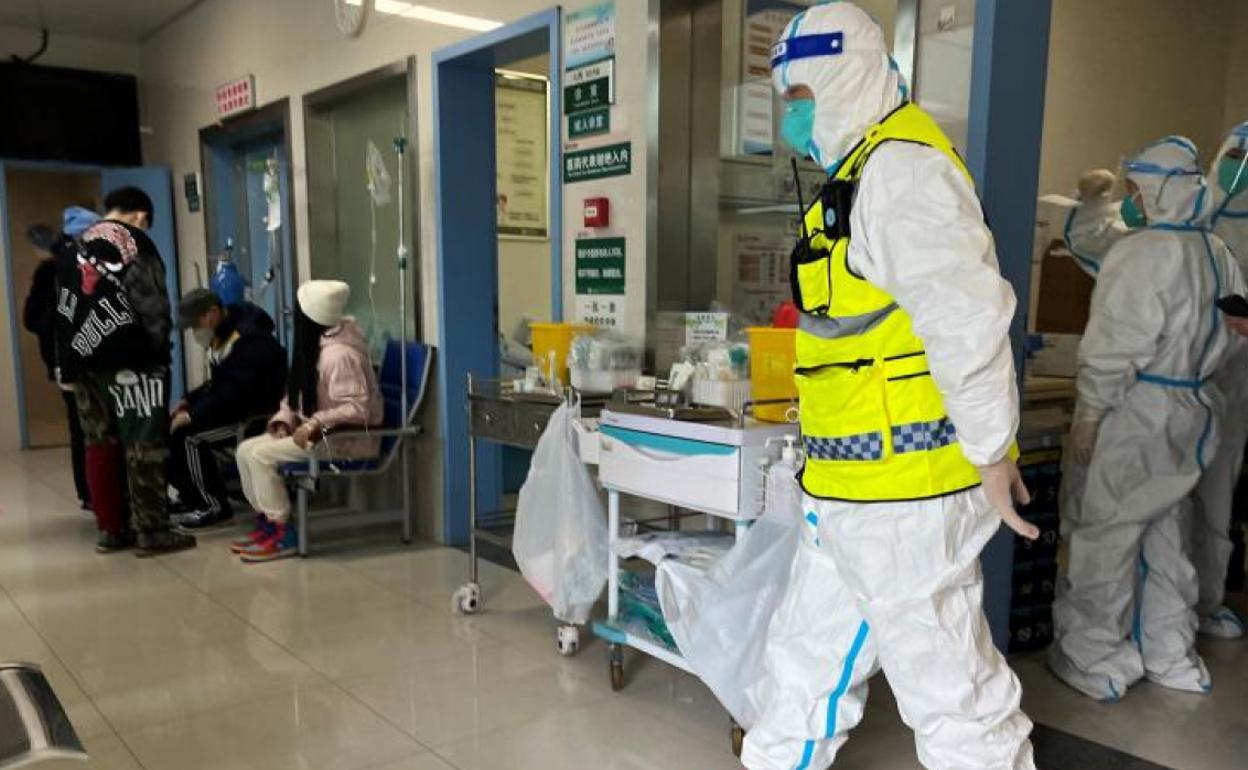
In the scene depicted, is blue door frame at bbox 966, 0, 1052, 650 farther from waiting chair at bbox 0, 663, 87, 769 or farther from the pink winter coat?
the pink winter coat

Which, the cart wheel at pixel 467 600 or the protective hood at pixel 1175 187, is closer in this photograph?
the protective hood at pixel 1175 187

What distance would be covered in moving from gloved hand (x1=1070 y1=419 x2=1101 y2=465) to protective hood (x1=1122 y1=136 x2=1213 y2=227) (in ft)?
1.93

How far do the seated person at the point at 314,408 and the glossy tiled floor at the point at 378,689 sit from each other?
0.34m

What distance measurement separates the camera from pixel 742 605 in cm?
211

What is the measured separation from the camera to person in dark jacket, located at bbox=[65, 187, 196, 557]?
3.72 m

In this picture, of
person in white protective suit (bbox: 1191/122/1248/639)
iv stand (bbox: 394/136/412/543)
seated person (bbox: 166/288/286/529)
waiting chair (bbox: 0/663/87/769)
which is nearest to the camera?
waiting chair (bbox: 0/663/87/769)

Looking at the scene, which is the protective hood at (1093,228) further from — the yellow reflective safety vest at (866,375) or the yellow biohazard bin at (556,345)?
the yellow reflective safety vest at (866,375)

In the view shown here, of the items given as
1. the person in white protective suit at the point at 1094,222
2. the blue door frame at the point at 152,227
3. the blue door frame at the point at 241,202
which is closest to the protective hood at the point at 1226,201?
the person in white protective suit at the point at 1094,222

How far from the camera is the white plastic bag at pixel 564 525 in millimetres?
2639

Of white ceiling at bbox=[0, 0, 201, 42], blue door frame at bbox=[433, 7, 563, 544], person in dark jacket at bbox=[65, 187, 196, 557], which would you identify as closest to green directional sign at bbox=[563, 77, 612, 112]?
blue door frame at bbox=[433, 7, 563, 544]

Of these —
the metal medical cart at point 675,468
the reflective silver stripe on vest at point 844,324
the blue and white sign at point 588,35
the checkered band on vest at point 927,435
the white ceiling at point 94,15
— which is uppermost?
the white ceiling at point 94,15

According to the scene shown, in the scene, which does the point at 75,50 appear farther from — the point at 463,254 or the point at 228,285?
the point at 463,254

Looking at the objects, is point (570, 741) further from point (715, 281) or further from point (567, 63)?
point (567, 63)

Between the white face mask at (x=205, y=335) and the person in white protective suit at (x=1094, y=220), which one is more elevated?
the person in white protective suit at (x=1094, y=220)
